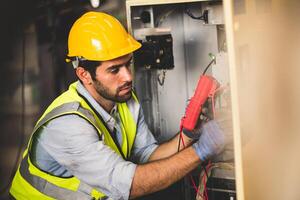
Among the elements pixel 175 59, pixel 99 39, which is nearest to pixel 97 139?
pixel 99 39

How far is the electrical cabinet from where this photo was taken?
1958mm

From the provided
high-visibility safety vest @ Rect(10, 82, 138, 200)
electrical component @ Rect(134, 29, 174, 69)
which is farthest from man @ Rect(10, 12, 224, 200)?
electrical component @ Rect(134, 29, 174, 69)

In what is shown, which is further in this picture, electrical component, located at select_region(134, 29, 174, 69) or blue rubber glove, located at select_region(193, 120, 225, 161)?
electrical component, located at select_region(134, 29, 174, 69)

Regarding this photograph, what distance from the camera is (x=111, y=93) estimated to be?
1.74 m

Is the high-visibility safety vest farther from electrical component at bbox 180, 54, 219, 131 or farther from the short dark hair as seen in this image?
electrical component at bbox 180, 54, 219, 131

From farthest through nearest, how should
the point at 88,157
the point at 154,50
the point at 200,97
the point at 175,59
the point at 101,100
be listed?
the point at 175,59 < the point at 154,50 < the point at 101,100 < the point at 200,97 < the point at 88,157

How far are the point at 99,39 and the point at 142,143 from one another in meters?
0.54

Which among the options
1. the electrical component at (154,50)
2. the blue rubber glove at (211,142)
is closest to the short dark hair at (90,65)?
the electrical component at (154,50)

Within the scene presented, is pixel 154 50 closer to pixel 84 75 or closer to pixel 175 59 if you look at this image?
pixel 175 59

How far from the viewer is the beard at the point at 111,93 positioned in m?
1.72

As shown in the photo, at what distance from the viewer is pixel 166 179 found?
5.15ft

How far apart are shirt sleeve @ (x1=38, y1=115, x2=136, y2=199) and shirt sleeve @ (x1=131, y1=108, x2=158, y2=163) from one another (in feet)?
1.36

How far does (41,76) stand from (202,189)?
1156mm

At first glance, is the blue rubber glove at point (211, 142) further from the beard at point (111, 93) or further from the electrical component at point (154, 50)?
the electrical component at point (154, 50)
